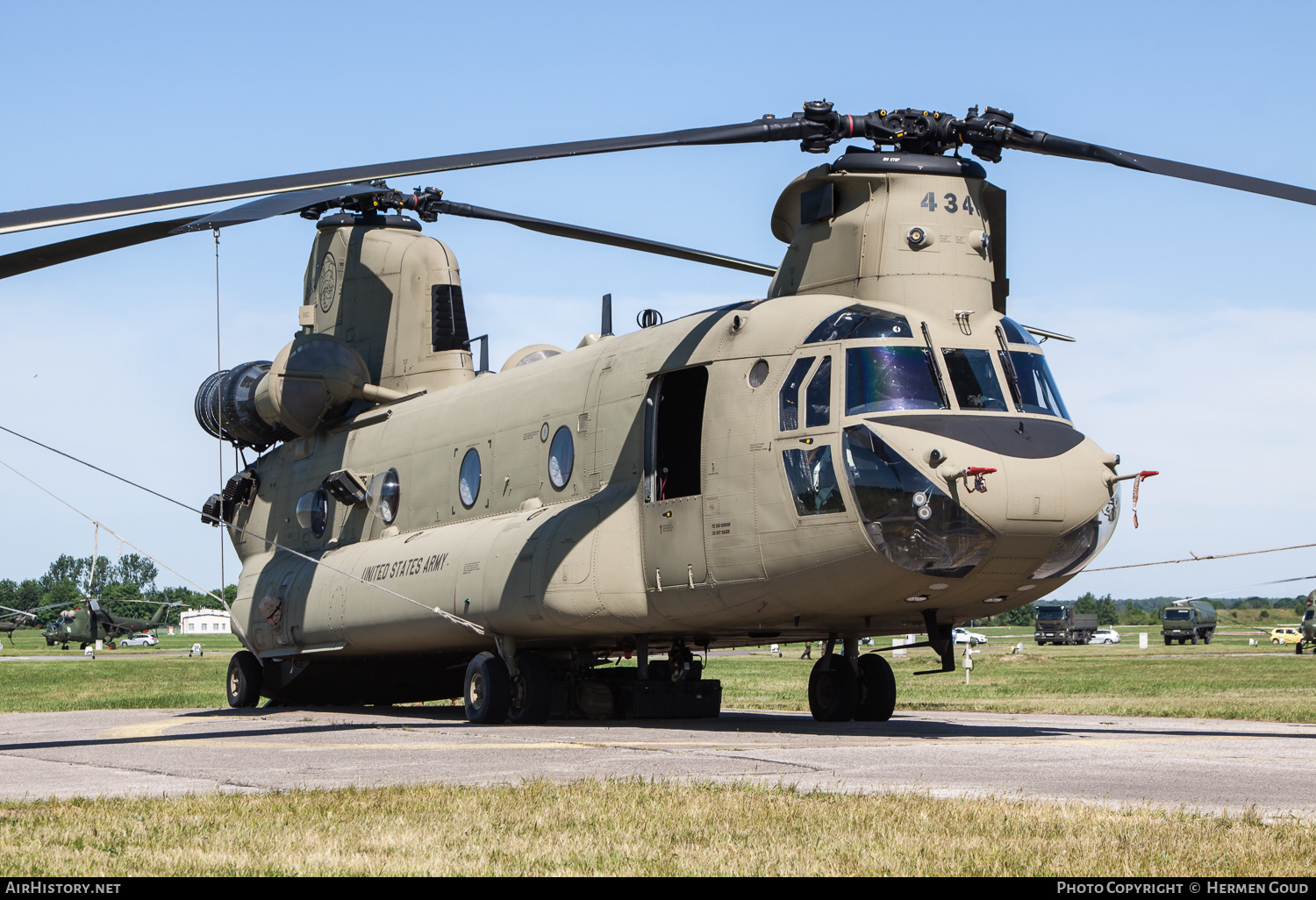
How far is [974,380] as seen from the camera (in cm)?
1366

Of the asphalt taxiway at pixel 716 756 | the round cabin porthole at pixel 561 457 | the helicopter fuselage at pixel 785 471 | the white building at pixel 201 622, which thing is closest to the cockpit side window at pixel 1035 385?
the helicopter fuselage at pixel 785 471

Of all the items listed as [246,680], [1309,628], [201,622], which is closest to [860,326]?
[246,680]

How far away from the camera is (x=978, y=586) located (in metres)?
13.6

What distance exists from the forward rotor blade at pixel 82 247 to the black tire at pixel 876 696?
9080mm

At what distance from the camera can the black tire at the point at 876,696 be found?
16438 millimetres

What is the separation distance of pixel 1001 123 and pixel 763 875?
1058 centimetres

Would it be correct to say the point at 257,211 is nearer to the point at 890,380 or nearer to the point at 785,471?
the point at 785,471

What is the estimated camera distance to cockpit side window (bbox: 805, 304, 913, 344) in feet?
44.9

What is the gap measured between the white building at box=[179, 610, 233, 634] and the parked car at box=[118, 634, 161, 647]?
5504 centimetres

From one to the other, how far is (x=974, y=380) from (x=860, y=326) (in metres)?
1.22

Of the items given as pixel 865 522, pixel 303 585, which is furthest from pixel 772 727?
pixel 303 585

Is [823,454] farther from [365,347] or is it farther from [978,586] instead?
[365,347]

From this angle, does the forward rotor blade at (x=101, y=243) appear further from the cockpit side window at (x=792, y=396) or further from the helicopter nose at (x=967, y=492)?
the helicopter nose at (x=967, y=492)

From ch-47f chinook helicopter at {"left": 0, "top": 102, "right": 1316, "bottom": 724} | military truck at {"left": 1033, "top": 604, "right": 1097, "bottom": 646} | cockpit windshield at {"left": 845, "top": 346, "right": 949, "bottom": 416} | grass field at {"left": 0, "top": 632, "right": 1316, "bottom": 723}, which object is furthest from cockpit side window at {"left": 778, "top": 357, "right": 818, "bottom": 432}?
military truck at {"left": 1033, "top": 604, "right": 1097, "bottom": 646}
